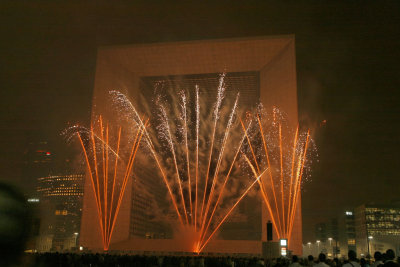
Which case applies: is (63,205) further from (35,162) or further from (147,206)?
(147,206)

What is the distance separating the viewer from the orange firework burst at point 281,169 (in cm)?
2216

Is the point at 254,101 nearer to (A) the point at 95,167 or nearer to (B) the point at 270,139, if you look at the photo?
(B) the point at 270,139

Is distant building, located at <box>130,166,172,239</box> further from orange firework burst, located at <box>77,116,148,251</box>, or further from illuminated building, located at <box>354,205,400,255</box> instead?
illuminated building, located at <box>354,205,400,255</box>

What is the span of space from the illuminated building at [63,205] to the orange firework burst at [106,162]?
46.3 metres

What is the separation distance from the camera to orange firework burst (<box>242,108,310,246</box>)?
72.7 feet

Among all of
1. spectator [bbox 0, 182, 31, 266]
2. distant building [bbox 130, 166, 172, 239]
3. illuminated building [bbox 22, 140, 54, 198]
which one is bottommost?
spectator [bbox 0, 182, 31, 266]

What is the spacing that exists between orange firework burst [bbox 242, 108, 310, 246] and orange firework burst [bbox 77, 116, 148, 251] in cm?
817

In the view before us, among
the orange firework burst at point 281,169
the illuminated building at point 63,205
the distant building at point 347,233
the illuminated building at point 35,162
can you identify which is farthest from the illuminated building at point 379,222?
the illuminated building at point 35,162

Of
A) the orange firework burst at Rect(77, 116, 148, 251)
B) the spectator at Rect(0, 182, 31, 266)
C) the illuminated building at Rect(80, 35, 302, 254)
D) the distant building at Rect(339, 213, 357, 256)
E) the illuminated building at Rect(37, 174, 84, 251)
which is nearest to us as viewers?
the spectator at Rect(0, 182, 31, 266)

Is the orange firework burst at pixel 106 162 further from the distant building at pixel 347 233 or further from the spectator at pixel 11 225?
the distant building at pixel 347 233

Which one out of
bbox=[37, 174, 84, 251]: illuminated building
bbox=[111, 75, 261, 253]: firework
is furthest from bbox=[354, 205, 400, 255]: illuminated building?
bbox=[37, 174, 84, 251]: illuminated building

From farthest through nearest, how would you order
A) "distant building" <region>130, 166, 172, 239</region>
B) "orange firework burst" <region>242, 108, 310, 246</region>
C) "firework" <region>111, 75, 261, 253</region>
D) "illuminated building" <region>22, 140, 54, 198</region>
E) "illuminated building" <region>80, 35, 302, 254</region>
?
"illuminated building" <region>22, 140, 54, 198</region> → "distant building" <region>130, 166, 172, 239</region> → "firework" <region>111, 75, 261, 253</region> → "illuminated building" <region>80, 35, 302, 254</region> → "orange firework burst" <region>242, 108, 310, 246</region>

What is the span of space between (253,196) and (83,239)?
1390 cm

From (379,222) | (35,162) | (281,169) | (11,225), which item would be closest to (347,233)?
(379,222)
